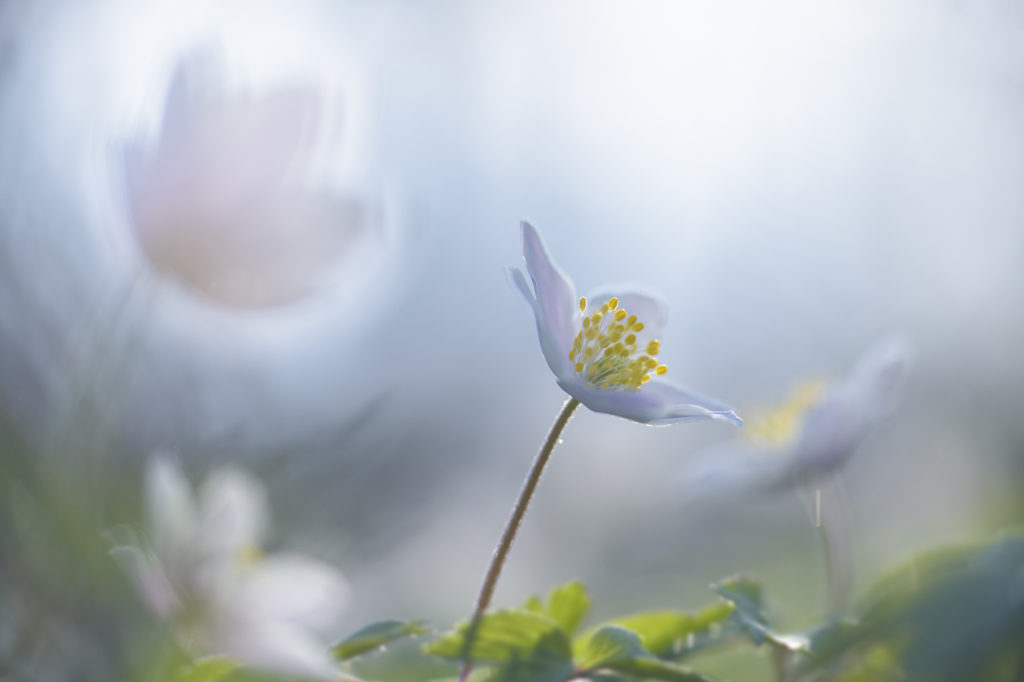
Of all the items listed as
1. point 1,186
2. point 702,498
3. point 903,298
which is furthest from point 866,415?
point 903,298

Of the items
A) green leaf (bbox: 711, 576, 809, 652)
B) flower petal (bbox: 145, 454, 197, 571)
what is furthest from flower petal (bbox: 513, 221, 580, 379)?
flower petal (bbox: 145, 454, 197, 571)

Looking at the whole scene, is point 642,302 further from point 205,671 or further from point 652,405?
point 205,671

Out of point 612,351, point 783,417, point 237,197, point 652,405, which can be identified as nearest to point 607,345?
point 612,351

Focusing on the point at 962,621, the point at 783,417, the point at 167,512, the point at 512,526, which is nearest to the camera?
the point at 962,621

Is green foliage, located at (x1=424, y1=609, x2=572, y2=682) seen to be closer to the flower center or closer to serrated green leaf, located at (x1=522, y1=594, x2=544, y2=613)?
serrated green leaf, located at (x1=522, y1=594, x2=544, y2=613)

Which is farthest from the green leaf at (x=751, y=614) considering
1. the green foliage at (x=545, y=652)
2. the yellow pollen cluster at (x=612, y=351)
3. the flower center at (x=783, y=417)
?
the flower center at (x=783, y=417)

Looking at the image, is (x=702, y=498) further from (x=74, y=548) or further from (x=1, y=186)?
(x=1, y=186)
